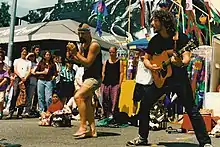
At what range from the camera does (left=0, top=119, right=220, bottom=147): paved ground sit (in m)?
6.16

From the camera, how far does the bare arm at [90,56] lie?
674 cm

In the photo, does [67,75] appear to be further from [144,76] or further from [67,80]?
[144,76]

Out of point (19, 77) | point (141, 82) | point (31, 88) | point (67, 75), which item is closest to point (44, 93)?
point (31, 88)

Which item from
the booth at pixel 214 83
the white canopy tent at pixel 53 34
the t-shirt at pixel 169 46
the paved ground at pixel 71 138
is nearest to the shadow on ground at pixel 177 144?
the paved ground at pixel 71 138

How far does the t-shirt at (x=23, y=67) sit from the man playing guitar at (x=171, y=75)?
17.6 feet

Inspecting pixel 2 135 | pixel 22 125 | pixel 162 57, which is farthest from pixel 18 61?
pixel 162 57

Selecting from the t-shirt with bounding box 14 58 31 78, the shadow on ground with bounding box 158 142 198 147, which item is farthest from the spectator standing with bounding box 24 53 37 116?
the shadow on ground with bounding box 158 142 198 147

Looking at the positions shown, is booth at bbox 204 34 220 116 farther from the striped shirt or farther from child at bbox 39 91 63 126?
the striped shirt

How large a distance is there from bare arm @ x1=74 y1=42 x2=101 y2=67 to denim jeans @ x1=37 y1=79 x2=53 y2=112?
368 cm

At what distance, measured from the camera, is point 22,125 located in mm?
8648

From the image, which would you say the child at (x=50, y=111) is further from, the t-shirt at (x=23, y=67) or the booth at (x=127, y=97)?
the booth at (x=127, y=97)

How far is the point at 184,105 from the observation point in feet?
18.9

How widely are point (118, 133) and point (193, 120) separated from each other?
232cm

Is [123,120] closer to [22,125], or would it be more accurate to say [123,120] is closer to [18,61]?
[22,125]
